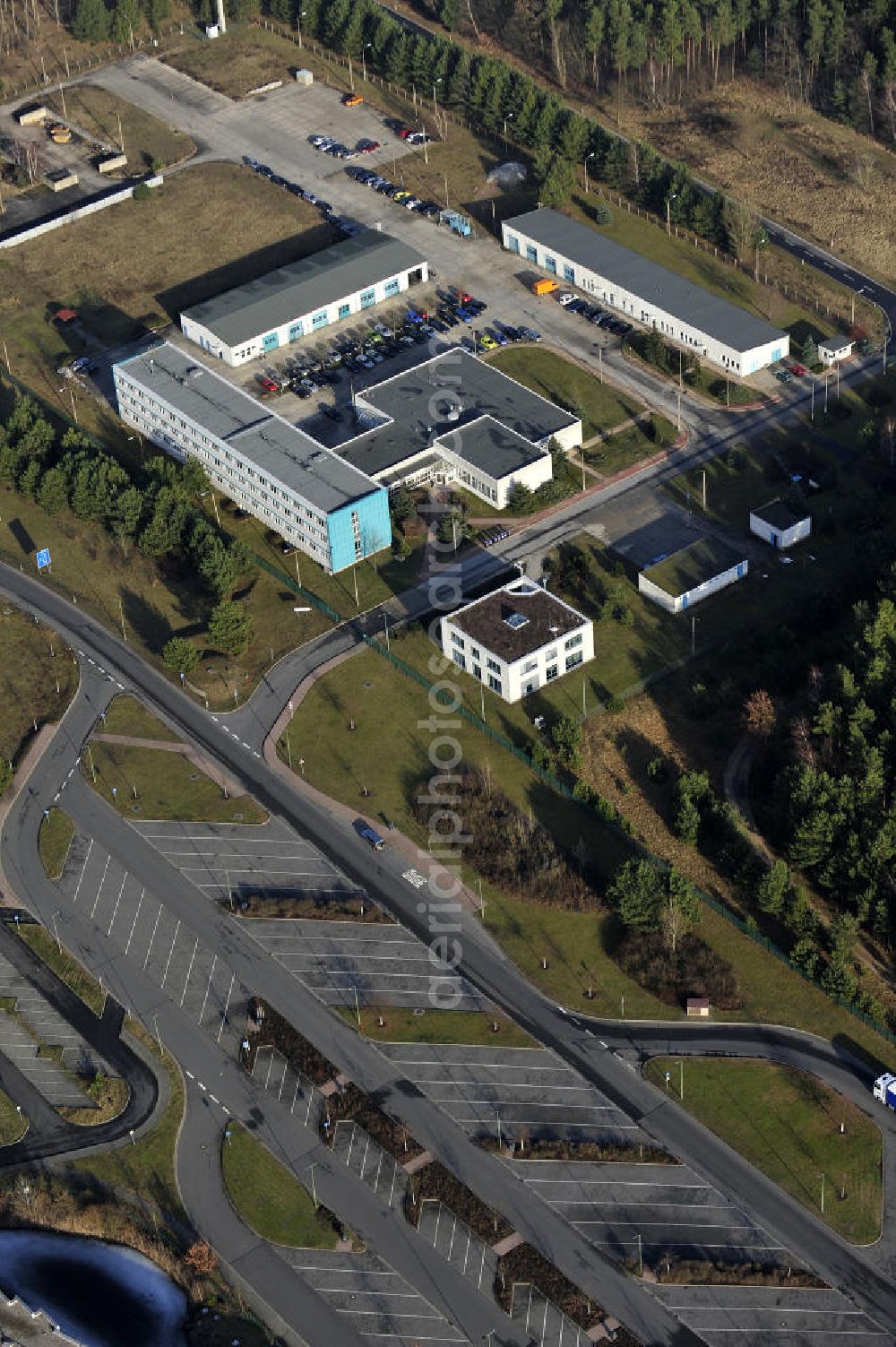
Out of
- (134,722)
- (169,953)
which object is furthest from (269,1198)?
(134,722)

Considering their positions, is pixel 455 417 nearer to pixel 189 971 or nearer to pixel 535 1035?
pixel 189 971

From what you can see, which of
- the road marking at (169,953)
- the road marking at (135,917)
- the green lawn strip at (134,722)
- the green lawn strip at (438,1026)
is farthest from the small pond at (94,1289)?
the green lawn strip at (134,722)

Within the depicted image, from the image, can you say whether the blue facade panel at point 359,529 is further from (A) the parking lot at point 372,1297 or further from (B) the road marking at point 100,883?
(A) the parking lot at point 372,1297

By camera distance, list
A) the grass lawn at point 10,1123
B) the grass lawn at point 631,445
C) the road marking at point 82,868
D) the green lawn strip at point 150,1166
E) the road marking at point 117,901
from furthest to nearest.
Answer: the grass lawn at point 631,445 → the road marking at point 82,868 → the road marking at point 117,901 → the grass lawn at point 10,1123 → the green lawn strip at point 150,1166

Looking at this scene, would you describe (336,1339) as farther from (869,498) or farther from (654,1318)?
(869,498)

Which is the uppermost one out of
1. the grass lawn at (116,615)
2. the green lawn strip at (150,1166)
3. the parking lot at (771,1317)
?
the grass lawn at (116,615)

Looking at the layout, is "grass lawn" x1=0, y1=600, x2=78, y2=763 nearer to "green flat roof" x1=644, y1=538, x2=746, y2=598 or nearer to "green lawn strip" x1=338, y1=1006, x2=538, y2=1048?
"green lawn strip" x1=338, y1=1006, x2=538, y2=1048

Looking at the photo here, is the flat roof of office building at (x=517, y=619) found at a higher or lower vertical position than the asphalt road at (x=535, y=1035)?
higher
